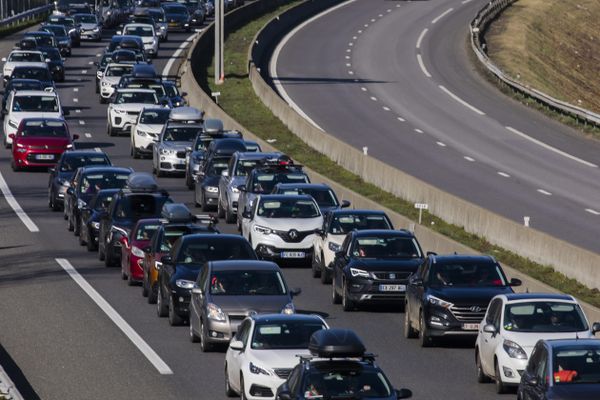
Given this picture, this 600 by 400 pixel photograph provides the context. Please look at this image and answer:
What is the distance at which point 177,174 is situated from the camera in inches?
2064

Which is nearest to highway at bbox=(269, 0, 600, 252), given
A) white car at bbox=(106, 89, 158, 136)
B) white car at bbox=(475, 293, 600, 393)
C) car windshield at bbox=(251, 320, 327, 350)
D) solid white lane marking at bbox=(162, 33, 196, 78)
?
solid white lane marking at bbox=(162, 33, 196, 78)

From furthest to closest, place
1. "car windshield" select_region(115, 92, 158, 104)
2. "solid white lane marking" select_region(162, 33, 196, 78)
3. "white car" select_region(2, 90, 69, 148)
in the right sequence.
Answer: "solid white lane marking" select_region(162, 33, 196, 78) → "car windshield" select_region(115, 92, 158, 104) → "white car" select_region(2, 90, 69, 148)

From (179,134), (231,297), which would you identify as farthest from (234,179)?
(231,297)

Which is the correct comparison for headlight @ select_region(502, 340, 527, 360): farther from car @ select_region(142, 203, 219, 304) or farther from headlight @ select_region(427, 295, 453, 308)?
car @ select_region(142, 203, 219, 304)

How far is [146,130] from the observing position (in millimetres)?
55156

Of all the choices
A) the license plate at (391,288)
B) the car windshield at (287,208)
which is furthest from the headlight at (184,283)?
the car windshield at (287,208)

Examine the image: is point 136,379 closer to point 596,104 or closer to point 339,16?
point 596,104

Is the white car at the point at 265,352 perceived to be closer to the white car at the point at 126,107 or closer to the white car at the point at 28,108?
the white car at the point at 28,108

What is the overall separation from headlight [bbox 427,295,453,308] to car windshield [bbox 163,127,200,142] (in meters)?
26.6

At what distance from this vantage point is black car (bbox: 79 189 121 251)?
1521 inches

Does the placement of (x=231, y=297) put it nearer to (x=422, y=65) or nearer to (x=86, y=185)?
(x=86, y=185)

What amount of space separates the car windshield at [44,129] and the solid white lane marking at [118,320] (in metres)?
15.6

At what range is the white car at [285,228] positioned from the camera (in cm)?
3678

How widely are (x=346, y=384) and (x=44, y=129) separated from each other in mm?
35816
